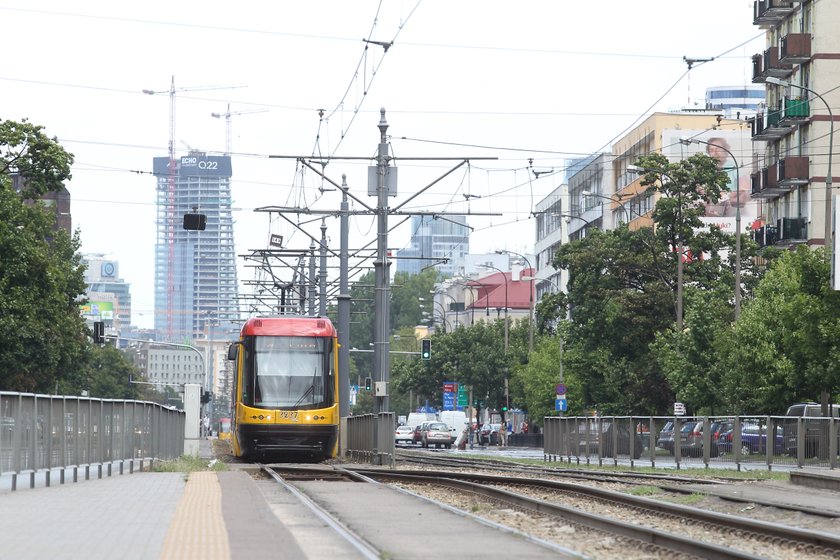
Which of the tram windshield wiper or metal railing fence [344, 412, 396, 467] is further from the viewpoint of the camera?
the tram windshield wiper

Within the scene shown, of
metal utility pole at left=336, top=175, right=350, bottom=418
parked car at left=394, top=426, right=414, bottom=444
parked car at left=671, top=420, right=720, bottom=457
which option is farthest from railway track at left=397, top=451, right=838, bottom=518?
parked car at left=394, top=426, right=414, bottom=444

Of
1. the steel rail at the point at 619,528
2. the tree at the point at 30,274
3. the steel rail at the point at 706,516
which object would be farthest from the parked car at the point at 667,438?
the tree at the point at 30,274

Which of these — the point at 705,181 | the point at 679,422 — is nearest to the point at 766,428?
the point at 679,422

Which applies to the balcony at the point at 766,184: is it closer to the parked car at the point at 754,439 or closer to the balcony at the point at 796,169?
the balcony at the point at 796,169

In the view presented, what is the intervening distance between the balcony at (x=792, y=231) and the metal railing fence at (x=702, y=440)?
29.4 meters

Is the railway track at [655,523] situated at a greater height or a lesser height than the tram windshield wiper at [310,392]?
lesser

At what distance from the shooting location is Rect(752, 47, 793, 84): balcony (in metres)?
73.0

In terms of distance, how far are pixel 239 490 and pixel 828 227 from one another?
1299 inches

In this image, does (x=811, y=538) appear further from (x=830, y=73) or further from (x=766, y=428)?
(x=830, y=73)

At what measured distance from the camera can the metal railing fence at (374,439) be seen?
3700 cm

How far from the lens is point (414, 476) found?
2773cm

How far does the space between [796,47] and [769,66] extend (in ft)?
7.41

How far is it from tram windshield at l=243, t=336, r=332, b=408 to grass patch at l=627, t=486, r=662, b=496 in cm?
1493

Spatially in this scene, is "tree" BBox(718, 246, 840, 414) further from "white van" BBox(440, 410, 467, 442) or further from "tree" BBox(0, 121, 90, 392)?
"white van" BBox(440, 410, 467, 442)
